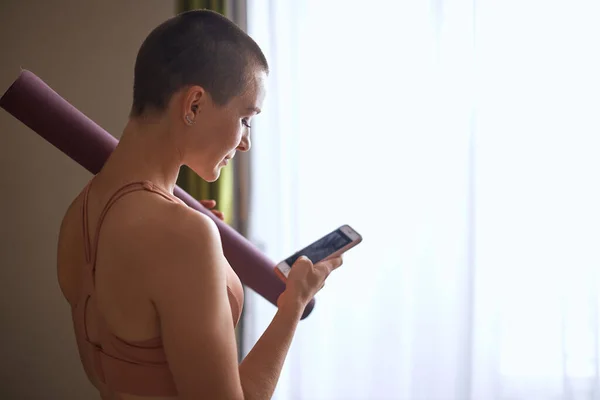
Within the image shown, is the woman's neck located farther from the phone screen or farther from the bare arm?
the phone screen

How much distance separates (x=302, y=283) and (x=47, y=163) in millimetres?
2067

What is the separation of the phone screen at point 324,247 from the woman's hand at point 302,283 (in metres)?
0.10

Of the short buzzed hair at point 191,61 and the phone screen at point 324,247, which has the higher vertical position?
the short buzzed hair at point 191,61

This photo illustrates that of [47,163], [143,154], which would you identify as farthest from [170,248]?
[47,163]

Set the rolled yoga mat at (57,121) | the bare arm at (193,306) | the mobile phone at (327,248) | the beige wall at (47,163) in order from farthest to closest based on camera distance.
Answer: the beige wall at (47,163)
the mobile phone at (327,248)
the rolled yoga mat at (57,121)
the bare arm at (193,306)

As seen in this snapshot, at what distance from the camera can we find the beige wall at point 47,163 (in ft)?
8.79

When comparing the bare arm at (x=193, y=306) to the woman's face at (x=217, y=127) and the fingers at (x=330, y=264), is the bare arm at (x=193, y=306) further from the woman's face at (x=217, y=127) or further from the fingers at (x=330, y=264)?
the fingers at (x=330, y=264)

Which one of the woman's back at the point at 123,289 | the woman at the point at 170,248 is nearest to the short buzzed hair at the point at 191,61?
the woman at the point at 170,248

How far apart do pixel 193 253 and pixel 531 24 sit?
2.21m

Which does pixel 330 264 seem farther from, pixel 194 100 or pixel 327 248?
pixel 194 100

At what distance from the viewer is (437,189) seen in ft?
8.57

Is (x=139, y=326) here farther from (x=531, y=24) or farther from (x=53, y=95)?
(x=531, y=24)

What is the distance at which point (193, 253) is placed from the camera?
0.79 meters

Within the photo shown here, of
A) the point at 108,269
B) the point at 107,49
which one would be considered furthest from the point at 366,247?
the point at 108,269
